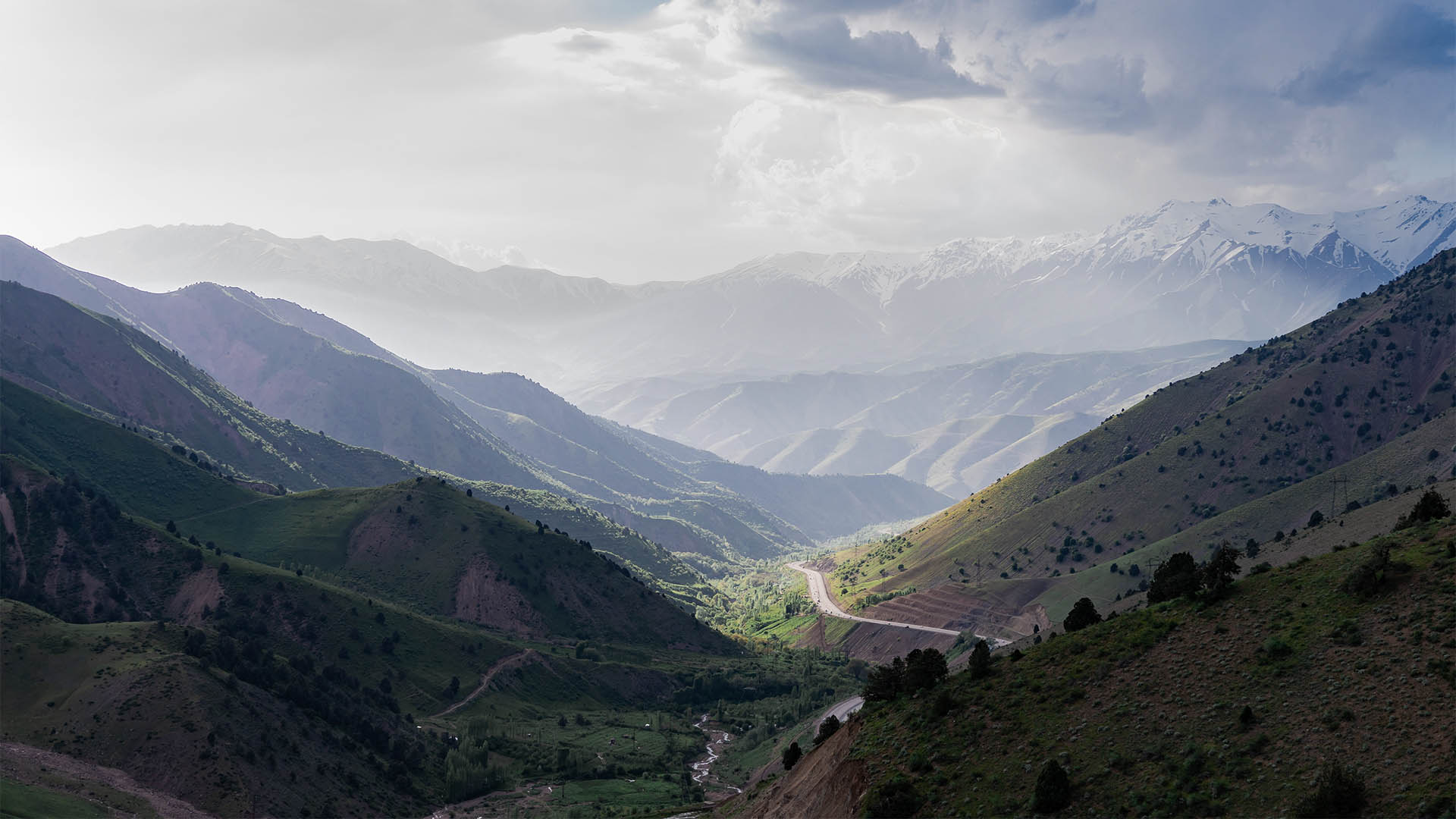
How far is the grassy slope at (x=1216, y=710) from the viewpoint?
1939 inches

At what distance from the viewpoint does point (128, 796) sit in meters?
106

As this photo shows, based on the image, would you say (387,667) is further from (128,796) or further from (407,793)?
(128,796)

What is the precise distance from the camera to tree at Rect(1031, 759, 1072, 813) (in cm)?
5462

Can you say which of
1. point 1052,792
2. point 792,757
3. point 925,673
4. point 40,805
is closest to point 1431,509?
point 925,673

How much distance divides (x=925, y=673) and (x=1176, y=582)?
19314 mm

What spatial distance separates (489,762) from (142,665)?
4658 centimetres

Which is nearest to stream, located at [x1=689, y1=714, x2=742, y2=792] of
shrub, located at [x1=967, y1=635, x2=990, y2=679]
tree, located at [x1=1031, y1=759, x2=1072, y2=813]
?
shrub, located at [x1=967, y1=635, x2=990, y2=679]

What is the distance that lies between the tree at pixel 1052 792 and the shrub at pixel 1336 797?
11652mm

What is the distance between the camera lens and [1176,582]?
74.9m

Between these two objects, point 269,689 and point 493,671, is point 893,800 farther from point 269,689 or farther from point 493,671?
point 493,671

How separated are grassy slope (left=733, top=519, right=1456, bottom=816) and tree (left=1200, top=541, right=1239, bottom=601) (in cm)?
88

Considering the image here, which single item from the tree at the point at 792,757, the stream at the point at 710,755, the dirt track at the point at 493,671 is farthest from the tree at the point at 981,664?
the dirt track at the point at 493,671

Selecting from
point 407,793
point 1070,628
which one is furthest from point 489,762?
point 1070,628

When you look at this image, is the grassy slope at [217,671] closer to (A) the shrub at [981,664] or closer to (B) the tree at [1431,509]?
(A) the shrub at [981,664]
